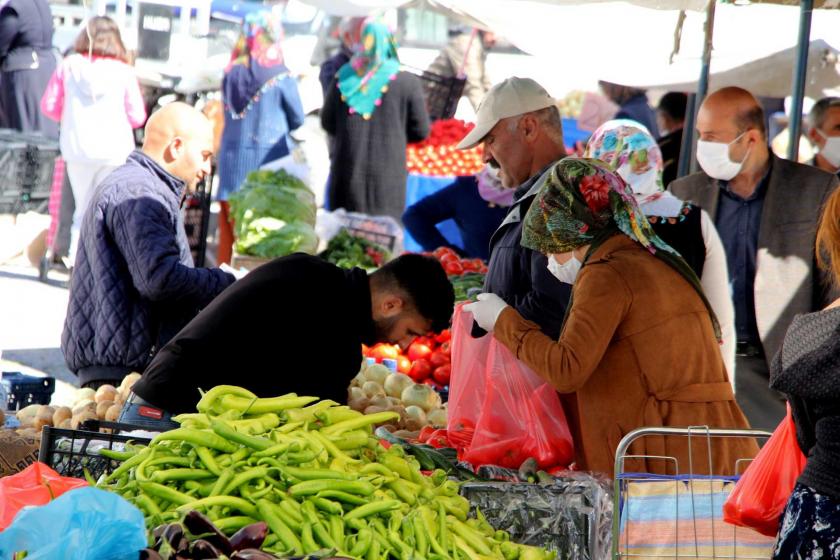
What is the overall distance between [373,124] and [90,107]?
2785 millimetres

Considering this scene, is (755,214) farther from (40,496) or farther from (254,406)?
(40,496)

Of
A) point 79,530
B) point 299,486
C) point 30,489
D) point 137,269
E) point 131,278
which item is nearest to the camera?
point 79,530

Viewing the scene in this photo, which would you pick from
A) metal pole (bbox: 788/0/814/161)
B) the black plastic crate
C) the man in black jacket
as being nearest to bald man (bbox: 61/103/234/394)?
the black plastic crate

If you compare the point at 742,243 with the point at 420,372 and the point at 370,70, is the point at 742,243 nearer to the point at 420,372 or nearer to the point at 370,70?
the point at 420,372

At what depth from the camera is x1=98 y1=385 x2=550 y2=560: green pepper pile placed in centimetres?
303

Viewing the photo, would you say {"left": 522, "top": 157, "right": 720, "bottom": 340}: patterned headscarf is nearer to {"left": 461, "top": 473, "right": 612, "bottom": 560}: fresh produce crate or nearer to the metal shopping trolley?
the metal shopping trolley

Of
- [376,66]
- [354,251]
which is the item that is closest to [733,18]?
[376,66]

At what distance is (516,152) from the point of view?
531 cm

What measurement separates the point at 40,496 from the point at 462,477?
4.75 ft

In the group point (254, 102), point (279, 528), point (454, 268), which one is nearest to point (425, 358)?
point (454, 268)

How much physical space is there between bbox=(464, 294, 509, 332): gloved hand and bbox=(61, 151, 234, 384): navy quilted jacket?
1786 millimetres

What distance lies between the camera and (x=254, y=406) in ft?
11.4

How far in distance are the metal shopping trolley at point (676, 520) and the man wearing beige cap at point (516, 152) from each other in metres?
1.35

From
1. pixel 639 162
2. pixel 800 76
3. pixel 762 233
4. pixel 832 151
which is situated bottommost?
pixel 762 233
